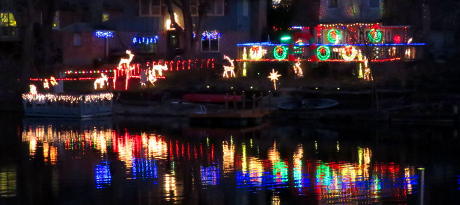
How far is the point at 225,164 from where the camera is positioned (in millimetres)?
39312

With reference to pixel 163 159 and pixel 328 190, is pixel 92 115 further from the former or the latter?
pixel 328 190

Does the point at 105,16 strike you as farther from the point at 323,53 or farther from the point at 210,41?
the point at 323,53

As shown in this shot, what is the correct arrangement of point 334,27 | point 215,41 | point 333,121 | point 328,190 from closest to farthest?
point 328,190
point 333,121
point 334,27
point 215,41

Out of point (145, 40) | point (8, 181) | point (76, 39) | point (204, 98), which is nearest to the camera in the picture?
point (8, 181)

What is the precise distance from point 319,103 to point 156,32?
75.6 ft

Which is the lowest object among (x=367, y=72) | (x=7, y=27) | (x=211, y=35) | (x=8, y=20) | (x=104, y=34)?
(x=367, y=72)

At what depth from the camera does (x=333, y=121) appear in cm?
5644

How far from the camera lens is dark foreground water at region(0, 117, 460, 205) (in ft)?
105

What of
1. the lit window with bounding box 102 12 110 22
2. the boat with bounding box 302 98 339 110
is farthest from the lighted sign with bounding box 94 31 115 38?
the boat with bounding box 302 98 339 110

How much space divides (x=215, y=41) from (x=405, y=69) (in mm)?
19570

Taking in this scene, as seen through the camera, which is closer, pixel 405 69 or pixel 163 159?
pixel 163 159

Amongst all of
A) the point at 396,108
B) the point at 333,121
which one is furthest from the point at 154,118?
the point at 396,108

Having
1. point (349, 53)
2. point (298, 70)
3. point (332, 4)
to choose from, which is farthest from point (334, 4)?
point (349, 53)

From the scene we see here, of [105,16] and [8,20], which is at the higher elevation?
[105,16]
